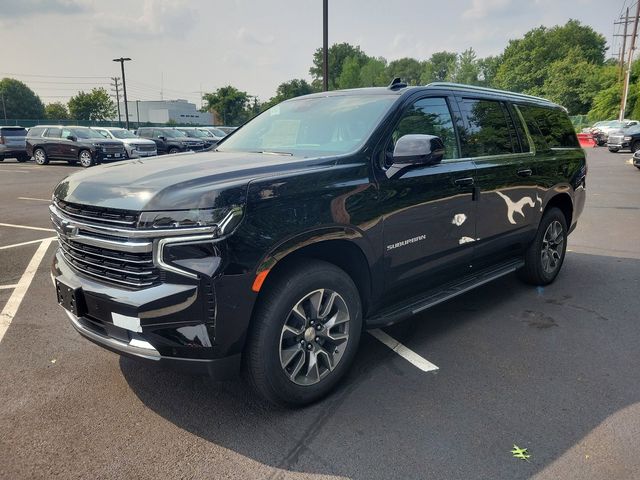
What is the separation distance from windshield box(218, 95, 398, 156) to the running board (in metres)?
1.14

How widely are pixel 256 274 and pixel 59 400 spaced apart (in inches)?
63.5

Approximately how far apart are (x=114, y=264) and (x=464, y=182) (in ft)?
8.43

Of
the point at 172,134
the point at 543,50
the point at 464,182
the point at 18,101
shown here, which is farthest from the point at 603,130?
the point at 18,101

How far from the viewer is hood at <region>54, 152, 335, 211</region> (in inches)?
95.2

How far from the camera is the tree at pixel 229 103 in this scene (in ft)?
275

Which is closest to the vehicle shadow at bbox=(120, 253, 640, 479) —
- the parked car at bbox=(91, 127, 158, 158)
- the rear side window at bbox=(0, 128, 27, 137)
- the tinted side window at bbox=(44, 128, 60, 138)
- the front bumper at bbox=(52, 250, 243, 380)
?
the front bumper at bbox=(52, 250, 243, 380)

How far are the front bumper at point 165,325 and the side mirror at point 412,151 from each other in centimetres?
145

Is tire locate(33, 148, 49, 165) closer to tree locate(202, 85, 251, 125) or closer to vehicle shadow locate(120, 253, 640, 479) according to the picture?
vehicle shadow locate(120, 253, 640, 479)

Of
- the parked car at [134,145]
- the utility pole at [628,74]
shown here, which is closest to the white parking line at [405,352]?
the parked car at [134,145]

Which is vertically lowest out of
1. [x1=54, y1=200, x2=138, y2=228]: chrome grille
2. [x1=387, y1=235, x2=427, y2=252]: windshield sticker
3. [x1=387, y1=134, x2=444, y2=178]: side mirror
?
[x1=387, y1=235, x2=427, y2=252]: windshield sticker

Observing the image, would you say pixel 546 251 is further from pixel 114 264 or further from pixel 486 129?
pixel 114 264

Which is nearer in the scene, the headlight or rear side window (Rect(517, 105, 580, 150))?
the headlight

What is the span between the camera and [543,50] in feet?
269

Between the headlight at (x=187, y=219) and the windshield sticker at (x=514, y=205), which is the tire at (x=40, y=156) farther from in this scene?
the headlight at (x=187, y=219)
